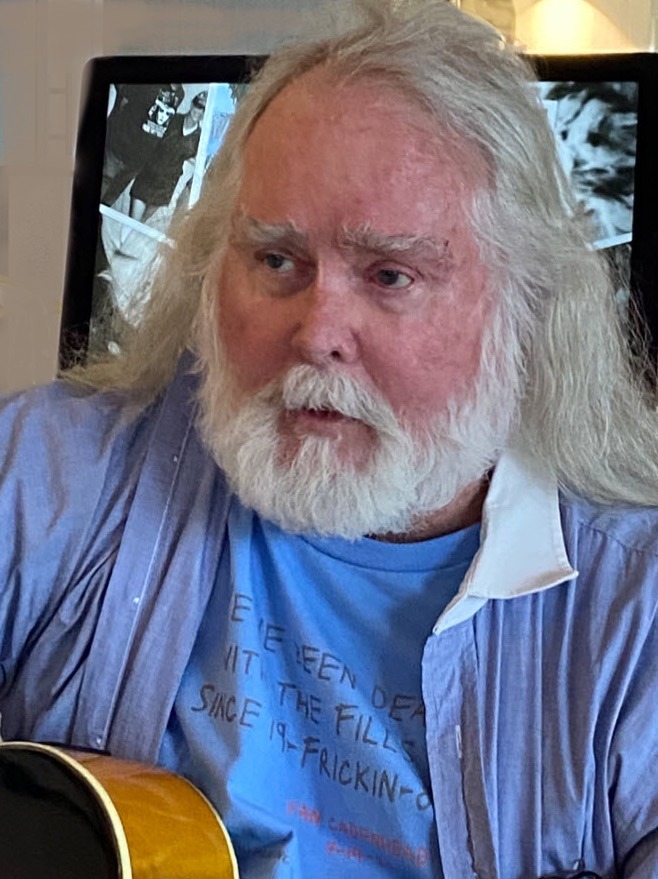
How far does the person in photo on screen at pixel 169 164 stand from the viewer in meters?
1.36

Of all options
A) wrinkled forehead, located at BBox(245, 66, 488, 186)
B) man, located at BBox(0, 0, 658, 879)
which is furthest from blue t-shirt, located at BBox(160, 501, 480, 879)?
wrinkled forehead, located at BBox(245, 66, 488, 186)

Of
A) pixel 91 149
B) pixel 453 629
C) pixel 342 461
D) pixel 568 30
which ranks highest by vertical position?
pixel 568 30

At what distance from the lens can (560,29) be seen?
51.0 inches

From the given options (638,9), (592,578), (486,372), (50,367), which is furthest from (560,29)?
(50,367)

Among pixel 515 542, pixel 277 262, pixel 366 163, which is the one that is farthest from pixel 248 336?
pixel 515 542

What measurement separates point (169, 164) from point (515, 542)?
2.26ft

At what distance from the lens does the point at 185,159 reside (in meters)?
1.37

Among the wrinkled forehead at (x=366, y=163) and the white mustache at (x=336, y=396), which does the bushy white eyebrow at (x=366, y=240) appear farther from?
the white mustache at (x=336, y=396)

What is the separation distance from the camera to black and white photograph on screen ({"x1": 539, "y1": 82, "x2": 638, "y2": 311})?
46.8 inches

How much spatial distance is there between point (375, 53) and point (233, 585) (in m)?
0.51

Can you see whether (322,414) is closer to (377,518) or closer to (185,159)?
(377,518)

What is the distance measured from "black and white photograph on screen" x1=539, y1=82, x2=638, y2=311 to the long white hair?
0.07 metres

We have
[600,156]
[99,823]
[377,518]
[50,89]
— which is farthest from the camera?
[50,89]

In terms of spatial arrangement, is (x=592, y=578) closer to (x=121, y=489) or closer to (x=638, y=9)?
(x=121, y=489)
